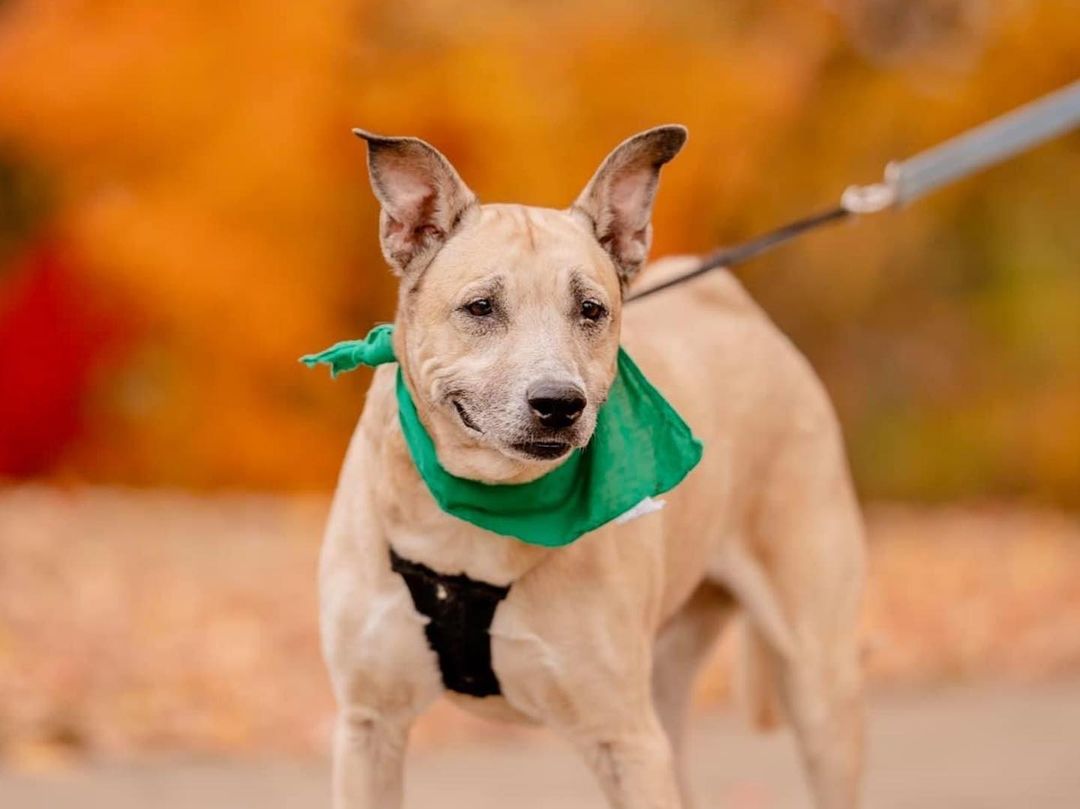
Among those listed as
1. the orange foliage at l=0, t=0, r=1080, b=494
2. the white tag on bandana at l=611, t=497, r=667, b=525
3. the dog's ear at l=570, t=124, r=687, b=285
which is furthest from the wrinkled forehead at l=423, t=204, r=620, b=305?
the orange foliage at l=0, t=0, r=1080, b=494

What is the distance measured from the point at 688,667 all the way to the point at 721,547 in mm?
714

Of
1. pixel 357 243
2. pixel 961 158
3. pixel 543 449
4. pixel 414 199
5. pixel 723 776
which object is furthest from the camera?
pixel 357 243

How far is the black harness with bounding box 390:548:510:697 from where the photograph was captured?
4309 millimetres

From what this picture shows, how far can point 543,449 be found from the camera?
394cm

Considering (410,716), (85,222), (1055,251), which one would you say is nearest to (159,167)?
(85,222)

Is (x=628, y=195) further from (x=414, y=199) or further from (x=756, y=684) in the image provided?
(x=756, y=684)

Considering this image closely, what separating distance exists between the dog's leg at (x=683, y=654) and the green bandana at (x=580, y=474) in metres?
1.49

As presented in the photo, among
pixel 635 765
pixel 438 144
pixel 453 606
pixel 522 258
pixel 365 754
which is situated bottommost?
pixel 635 765

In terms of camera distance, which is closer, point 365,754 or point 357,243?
point 365,754

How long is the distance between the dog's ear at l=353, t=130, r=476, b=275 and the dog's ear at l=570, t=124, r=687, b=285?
31 centimetres

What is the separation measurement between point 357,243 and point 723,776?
5.44 meters

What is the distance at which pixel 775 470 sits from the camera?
5434 mm

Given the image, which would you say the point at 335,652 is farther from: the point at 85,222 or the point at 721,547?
the point at 85,222

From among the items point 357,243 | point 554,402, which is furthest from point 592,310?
point 357,243
